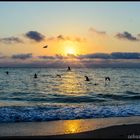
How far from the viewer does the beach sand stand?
1353 cm

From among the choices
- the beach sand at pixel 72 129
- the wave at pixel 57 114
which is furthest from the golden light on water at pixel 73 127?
the wave at pixel 57 114

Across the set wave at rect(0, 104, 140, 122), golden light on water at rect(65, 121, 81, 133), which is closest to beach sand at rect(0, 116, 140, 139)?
golden light on water at rect(65, 121, 81, 133)

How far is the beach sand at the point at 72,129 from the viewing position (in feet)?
44.4

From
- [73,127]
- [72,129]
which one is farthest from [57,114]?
[72,129]

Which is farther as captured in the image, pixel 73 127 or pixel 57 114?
pixel 57 114

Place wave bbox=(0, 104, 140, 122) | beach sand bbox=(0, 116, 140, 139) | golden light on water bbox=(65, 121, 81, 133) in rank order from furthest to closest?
wave bbox=(0, 104, 140, 122), golden light on water bbox=(65, 121, 81, 133), beach sand bbox=(0, 116, 140, 139)

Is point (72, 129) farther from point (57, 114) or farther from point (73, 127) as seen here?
point (57, 114)

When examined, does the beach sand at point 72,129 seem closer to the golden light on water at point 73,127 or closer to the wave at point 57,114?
the golden light on water at point 73,127

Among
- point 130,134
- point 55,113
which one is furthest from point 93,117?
point 130,134

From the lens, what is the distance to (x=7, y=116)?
1805 cm

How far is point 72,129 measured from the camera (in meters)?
14.9

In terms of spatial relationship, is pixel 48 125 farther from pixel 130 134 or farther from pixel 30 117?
pixel 130 134

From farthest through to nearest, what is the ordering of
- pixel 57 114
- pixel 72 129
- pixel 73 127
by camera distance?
pixel 57 114 < pixel 73 127 < pixel 72 129

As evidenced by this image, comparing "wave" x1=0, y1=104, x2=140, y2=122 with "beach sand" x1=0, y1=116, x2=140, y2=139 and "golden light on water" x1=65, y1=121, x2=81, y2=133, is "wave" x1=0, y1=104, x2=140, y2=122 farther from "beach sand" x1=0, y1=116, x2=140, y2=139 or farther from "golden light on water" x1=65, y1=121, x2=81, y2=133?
"golden light on water" x1=65, y1=121, x2=81, y2=133
